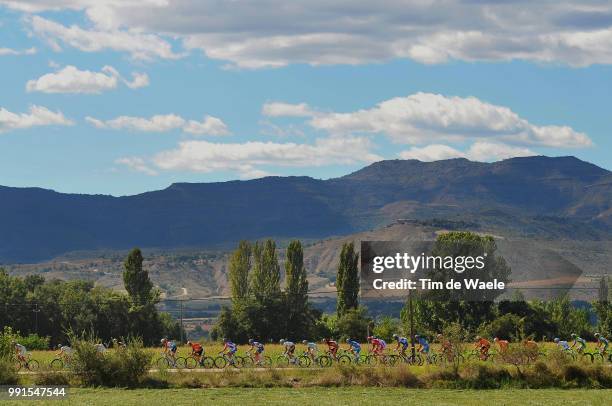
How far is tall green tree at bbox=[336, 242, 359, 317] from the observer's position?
9356 centimetres

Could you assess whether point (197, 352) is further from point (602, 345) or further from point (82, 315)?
point (82, 315)

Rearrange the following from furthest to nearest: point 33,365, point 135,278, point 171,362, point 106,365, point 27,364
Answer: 1. point 135,278
2. point 33,365
3. point 171,362
4. point 27,364
5. point 106,365

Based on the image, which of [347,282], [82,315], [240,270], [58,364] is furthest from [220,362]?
[240,270]

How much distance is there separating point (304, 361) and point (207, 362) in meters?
4.76

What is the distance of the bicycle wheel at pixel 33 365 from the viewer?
158 ft

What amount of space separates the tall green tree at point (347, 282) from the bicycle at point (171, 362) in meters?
43.7

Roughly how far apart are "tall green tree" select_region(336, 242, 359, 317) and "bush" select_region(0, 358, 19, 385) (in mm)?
50440

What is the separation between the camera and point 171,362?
48.9 meters

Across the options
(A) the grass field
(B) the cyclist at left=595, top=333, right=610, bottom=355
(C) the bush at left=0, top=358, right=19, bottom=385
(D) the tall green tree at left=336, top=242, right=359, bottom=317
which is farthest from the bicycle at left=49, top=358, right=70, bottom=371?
(D) the tall green tree at left=336, top=242, right=359, bottom=317

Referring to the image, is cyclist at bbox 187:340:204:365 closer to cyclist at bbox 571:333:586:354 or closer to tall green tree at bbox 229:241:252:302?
cyclist at bbox 571:333:586:354

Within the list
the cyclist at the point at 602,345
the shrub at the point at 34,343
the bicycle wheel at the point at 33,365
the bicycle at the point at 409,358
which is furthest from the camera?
the shrub at the point at 34,343

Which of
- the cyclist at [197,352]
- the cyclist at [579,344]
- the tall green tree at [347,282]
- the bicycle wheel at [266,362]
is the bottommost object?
the bicycle wheel at [266,362]

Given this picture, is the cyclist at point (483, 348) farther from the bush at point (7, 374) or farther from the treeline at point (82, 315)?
the treeline at point (82, 315)

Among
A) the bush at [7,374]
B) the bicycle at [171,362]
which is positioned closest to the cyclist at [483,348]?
the bicycle at [171,362]
